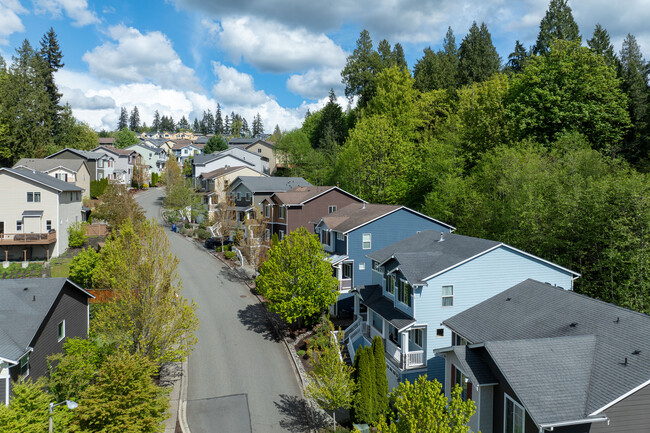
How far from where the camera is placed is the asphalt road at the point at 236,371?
75.3 ft

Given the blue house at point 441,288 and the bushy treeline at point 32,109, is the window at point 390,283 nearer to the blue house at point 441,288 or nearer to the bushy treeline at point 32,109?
the blue house at point 441,288

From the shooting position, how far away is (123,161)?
96.2 meters

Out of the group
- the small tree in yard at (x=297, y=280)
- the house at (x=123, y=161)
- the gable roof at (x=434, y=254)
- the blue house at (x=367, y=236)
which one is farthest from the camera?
the house at (x=123, y=161)

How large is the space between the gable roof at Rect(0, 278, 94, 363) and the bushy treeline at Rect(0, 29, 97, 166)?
2287 inches

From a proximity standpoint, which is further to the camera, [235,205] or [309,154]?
[309,154]

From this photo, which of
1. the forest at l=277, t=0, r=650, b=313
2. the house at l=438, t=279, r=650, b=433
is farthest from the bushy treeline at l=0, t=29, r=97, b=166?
the house at l=438, t=279, r=650, b=433

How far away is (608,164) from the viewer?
34.7 meters

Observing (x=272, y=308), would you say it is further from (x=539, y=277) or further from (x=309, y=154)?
(x=309, y=154)

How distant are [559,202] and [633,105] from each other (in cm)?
2386

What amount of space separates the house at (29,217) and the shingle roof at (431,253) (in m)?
34.7

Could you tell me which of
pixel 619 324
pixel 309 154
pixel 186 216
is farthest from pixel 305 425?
pixel 309 154

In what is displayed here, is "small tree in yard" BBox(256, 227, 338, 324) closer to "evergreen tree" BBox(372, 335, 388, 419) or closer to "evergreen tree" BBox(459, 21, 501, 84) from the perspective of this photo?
"evergreen tree" BBox(372, 335, 388, 419)

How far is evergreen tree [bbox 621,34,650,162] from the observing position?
41.0 metres

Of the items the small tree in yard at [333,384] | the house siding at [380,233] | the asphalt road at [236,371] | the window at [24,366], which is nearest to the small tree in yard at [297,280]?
the asphalt road at [236,371]
